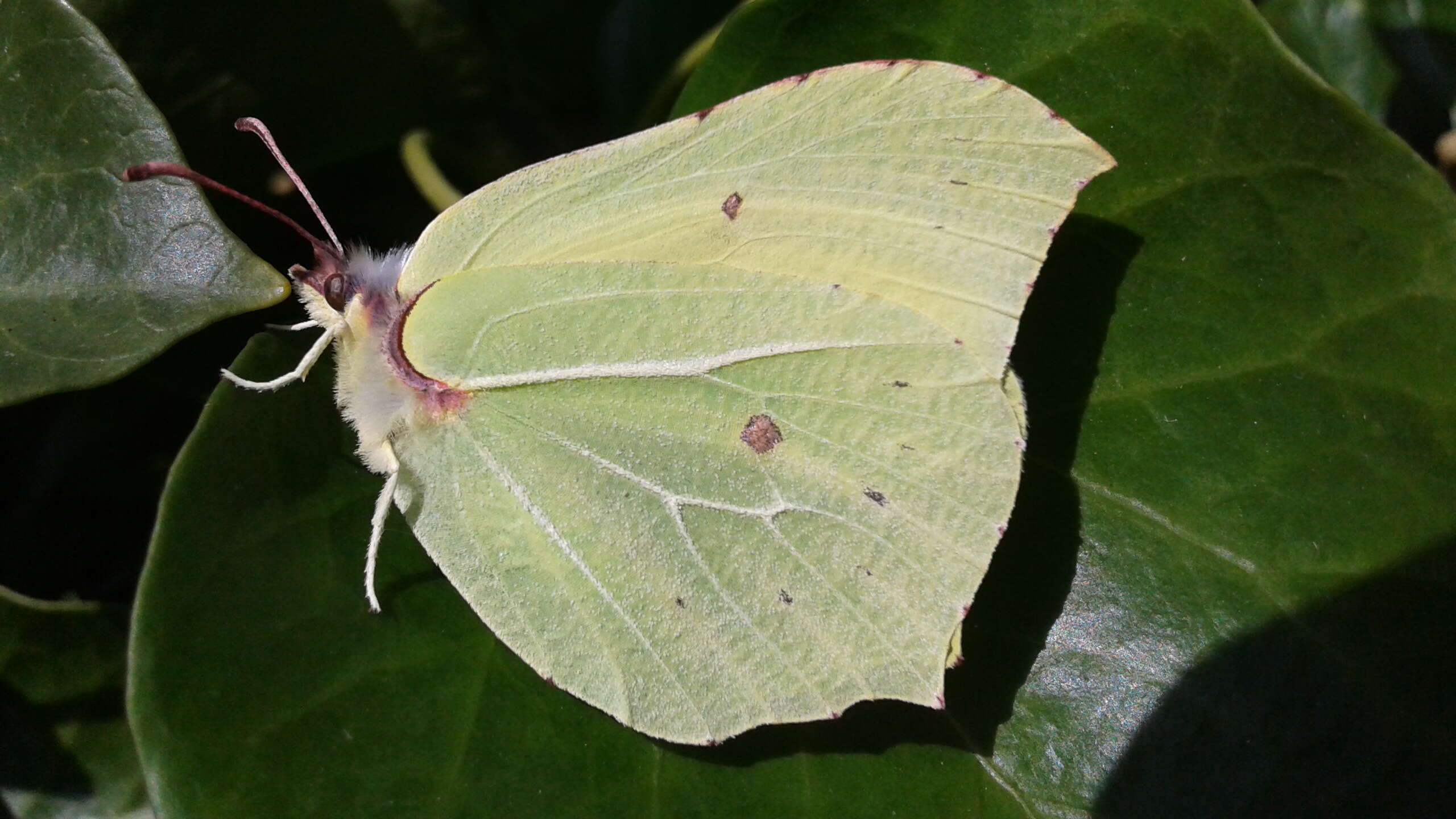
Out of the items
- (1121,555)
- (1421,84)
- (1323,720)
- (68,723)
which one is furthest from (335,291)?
(1421,84)

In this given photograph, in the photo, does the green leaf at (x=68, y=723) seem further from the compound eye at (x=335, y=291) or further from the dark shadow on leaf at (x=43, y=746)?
the compound eye at (x=335, y=291)

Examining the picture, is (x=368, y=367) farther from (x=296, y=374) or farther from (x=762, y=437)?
(x=762, y=437)

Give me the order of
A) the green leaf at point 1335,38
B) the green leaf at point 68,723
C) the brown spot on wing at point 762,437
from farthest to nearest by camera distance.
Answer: the green leaf at point 1335,38 < the green leaf at point 68,723 < the brown spot on wing at point 762,437

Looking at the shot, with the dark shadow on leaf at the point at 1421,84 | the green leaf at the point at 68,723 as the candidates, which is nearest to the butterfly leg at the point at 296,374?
the green leaf at the point at 68,723

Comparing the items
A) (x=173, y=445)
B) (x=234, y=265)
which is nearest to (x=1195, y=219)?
(x=234, y=265)

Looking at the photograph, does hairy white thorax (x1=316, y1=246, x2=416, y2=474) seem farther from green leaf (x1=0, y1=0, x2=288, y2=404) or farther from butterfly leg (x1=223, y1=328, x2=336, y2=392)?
green leaf (x1=0, y1=0, x2=288, y2=404)

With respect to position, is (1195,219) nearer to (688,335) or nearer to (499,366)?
(688,335)

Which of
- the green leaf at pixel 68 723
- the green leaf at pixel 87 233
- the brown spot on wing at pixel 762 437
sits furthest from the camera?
the green leaf at pixel 68 723
